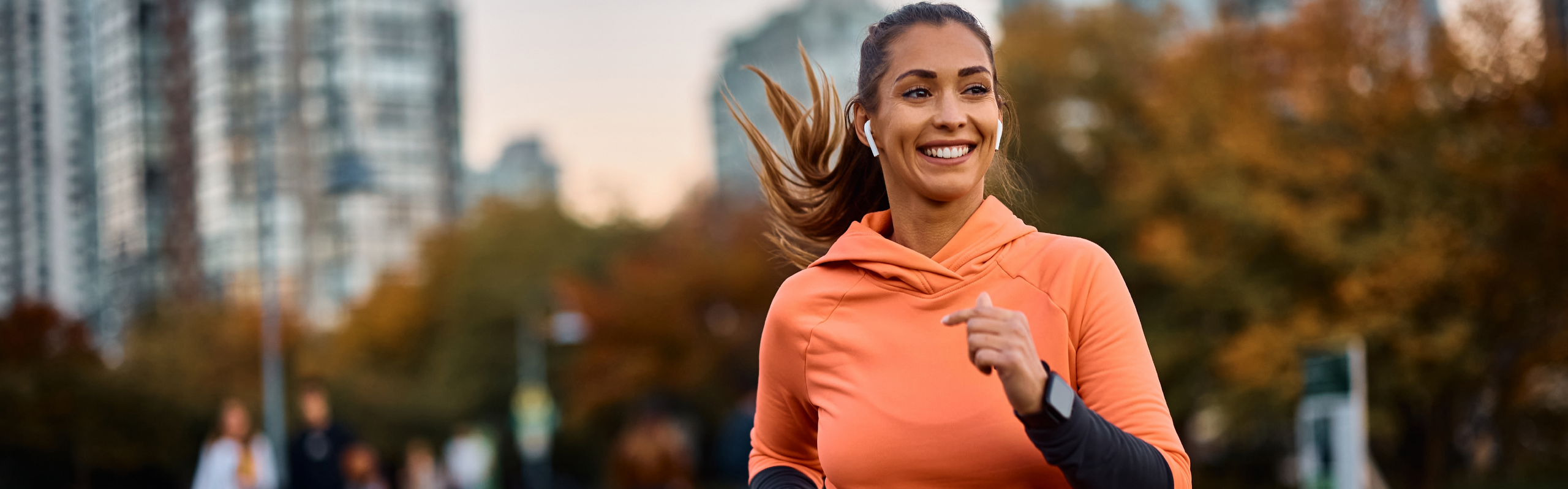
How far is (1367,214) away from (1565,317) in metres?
3.22

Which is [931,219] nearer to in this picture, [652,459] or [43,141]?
[652,459]

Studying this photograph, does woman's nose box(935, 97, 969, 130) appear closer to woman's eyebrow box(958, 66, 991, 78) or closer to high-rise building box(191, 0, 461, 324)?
woman's eyebrow box(958, 66, 991, 78)

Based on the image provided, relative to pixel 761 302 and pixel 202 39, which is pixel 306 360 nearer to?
pixel 761 302

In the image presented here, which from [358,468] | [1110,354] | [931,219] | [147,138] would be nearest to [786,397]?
[931,219]

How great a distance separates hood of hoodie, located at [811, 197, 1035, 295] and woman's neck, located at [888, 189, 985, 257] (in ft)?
0.05

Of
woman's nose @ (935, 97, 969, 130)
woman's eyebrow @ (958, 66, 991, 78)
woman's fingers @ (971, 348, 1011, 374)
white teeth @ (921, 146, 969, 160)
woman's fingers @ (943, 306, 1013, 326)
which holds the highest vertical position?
woman's eyebrow @ (958, 66, 991, 78)

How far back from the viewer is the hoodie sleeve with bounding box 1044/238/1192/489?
1810 millimetres

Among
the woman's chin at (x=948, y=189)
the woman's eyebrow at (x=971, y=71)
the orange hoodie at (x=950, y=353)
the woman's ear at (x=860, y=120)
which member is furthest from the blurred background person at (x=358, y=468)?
the woman's eyebrow at (x=971, y=71)

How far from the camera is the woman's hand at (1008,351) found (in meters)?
1.61

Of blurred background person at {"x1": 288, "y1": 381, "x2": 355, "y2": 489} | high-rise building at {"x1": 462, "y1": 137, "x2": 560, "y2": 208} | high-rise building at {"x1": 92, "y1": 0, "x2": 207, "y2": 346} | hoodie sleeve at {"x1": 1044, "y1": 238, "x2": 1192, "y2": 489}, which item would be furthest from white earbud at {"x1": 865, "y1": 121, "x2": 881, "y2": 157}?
high-rise building at {"x1": 462, "y1": 137, "x2": 560, "y2": 208}

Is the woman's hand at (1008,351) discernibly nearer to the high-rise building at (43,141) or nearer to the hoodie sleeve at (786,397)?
the hoodie sleeve at (786,397)

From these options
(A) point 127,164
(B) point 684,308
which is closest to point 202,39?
(A) point 127,164

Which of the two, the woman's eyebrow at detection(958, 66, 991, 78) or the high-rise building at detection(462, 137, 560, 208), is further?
the high-rise building at detection(462, 137, 560, 208)

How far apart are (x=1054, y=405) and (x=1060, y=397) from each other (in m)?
0.02
